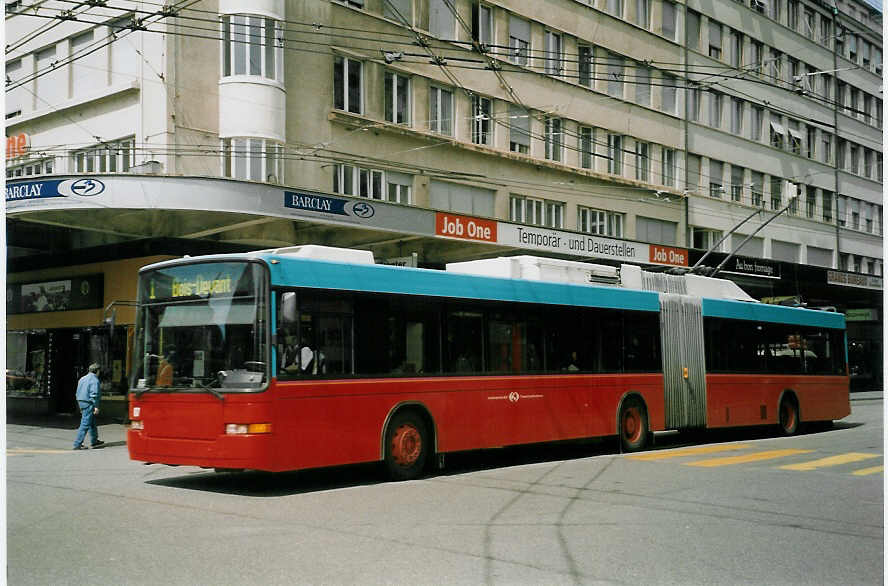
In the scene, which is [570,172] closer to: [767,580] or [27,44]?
[27,44]

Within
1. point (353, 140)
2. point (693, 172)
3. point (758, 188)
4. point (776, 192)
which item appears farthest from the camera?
point (776, 192)

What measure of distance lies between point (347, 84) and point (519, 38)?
8.74 metres

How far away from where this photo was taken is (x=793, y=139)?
4872cm

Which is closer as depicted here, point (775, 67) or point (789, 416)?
point (789, 416)

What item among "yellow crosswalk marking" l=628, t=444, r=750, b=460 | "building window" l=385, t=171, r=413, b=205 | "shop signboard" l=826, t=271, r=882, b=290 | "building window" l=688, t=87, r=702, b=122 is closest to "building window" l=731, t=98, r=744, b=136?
"building window" l=688, t=87, r=702, b=122

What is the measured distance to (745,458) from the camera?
53.2ft

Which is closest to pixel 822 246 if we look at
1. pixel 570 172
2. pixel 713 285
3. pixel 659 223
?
pixel 659 223

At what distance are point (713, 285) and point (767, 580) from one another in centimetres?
1393

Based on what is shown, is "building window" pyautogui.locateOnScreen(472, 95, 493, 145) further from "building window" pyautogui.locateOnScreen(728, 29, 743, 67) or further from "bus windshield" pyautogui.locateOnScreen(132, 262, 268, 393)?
"bus windshield" pyautogui.locateOnScreen(132, 262, 268, 393)

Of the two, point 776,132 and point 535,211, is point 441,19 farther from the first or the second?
point 776,132

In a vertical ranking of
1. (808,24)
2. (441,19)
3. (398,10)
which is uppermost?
(808,24)

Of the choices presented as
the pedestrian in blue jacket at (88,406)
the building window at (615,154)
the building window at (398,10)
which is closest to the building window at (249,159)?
the building window at (398,10)

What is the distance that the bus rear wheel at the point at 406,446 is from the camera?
12.8 metres

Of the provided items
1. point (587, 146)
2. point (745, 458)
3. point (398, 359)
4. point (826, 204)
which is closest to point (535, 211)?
point (587, 146)
